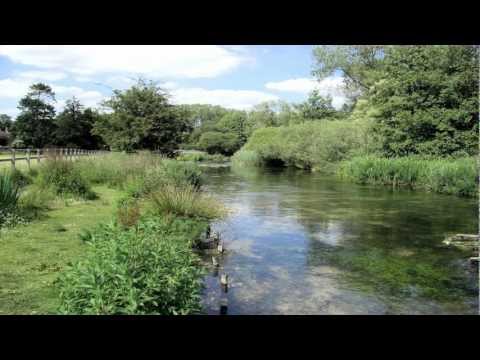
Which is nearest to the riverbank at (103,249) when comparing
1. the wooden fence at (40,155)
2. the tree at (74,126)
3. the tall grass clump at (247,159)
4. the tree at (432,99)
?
the wooden fence at (40,155)

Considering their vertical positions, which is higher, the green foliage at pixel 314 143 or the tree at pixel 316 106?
the tree at pixel 316 106

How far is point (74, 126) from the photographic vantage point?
3700cm

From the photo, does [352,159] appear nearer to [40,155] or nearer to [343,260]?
[40,155]

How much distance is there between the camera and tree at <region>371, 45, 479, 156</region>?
23109mm

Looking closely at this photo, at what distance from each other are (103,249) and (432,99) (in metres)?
22.9

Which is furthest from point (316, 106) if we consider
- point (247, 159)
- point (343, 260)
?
point (343, 260)

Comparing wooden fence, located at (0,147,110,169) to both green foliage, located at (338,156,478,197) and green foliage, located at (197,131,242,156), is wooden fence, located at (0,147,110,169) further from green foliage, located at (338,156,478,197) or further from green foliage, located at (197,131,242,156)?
green foliage, located at (197,131,242,156)

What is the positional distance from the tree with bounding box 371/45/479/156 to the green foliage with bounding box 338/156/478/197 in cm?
102

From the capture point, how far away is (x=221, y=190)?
1998cm

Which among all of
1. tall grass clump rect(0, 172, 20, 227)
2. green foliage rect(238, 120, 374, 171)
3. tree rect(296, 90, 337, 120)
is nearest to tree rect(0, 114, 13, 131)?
green foliage rect(238, 120, 374, 171)

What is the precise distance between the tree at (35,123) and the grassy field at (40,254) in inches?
1088

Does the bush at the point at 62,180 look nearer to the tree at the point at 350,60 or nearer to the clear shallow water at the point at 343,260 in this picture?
the clear shallow water at the point at 343,260

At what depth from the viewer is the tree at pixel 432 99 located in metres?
23.1
